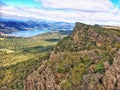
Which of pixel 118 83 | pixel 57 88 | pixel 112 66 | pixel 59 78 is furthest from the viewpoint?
pixel 59 78

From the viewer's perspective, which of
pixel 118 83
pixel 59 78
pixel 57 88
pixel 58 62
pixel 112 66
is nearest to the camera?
pixel 118 83

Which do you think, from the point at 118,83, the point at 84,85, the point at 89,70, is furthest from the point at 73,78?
the point at 118,83

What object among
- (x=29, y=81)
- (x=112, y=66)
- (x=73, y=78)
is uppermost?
(x=112, y=66)

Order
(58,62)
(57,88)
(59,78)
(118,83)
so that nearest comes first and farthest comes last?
(118,83)
(57,88)
(59,78)
(58,62)

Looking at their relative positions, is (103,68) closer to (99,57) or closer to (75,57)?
(99,57)

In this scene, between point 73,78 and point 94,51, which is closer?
point 73,78

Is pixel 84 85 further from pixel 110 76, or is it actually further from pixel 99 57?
pixel 99 57

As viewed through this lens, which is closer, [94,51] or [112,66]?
[112,66]

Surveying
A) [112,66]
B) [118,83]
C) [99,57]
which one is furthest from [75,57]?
[118,83]

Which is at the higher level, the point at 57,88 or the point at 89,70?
the point at 89,70
